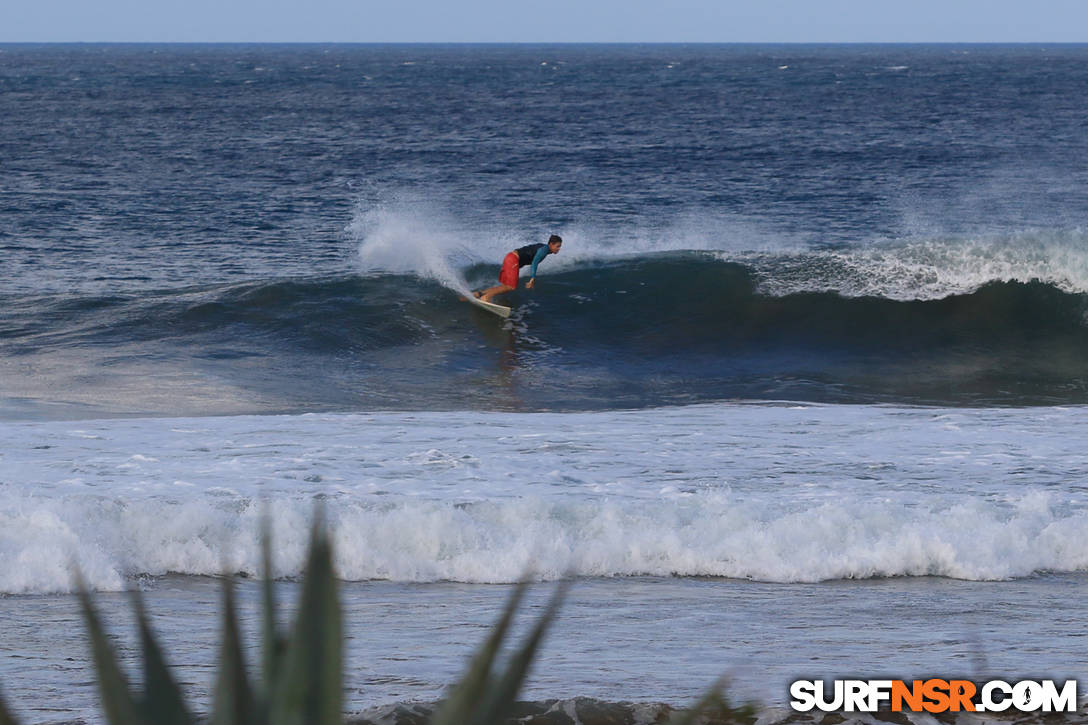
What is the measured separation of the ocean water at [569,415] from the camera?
5.88 m

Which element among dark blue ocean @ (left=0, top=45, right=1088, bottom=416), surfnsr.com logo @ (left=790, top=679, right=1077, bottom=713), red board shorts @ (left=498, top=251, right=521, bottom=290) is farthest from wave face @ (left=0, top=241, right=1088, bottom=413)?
surfnsr.com logo @ (left=790, top=679, right=1077, bottom=713)

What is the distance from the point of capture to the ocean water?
5.88m

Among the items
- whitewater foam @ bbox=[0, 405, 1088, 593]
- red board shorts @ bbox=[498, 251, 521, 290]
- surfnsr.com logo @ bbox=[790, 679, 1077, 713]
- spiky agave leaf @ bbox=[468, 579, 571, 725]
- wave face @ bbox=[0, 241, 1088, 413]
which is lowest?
wave face @ bbox=[0, 241, 1088, 413]

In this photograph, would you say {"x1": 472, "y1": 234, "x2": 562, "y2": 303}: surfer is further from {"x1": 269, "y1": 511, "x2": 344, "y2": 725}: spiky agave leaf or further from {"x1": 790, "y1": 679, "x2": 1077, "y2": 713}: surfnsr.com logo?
{"x1": 269, "y1": 511, "x2": 344, "y2": 725}: spiky agave leaf

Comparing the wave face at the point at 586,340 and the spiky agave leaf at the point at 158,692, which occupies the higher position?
the spiky agave leaf at the point at 158,692

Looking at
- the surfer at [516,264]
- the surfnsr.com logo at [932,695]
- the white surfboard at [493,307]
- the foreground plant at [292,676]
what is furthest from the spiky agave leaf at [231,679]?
the white surfboard at [493,307]

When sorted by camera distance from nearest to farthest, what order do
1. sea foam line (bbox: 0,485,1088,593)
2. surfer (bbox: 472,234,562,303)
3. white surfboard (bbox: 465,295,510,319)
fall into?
sea foam line (bbox: 0,485,1088,593) → surfer (bbox: 472,234,562,303) → white surfboard (bbox: 465,295,510,319)

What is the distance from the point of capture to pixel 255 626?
5559mm

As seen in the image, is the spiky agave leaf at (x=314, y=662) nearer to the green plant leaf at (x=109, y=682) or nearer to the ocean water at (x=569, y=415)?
the green plant leaf at (x=109, y=682)

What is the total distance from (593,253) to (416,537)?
15871 mm

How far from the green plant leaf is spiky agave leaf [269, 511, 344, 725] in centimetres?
18

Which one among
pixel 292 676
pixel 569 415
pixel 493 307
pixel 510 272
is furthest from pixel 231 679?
pixel 493 307

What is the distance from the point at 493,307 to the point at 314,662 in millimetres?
16844

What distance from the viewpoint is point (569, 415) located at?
1252 cm
